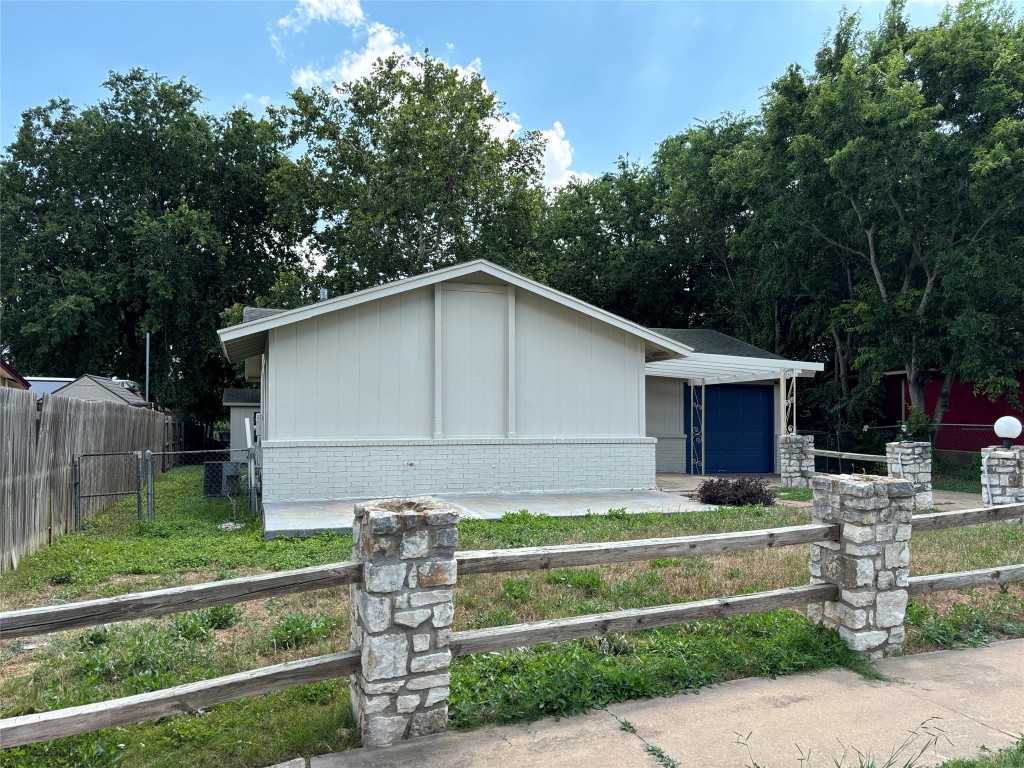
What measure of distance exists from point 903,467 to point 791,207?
876cm

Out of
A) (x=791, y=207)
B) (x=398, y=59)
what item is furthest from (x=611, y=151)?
(x=791, y=207)

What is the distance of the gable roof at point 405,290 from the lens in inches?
403

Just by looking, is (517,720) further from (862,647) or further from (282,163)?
(282,163)

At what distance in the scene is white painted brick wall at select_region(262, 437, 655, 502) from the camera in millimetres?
10539

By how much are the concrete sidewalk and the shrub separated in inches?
264

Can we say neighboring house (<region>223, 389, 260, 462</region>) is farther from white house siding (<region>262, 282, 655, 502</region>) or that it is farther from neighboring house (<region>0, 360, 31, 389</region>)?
white house siding (<region>262, 282, 655, 502</region>)

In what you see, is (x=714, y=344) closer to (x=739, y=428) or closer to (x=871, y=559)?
(x=739, y=428)

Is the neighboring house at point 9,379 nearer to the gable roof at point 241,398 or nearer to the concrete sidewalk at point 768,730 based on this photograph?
the gable roof at point 241,398

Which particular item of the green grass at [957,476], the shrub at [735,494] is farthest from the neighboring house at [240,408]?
the green grass at [957,476]

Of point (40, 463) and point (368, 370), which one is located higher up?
point (368, 370)

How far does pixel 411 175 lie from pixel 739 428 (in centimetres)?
1312

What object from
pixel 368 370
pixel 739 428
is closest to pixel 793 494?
pixel 739 428

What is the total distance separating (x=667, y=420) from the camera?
17.5 meters

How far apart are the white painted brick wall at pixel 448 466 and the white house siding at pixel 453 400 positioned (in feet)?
0.06
